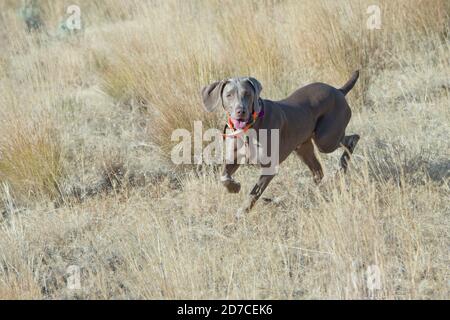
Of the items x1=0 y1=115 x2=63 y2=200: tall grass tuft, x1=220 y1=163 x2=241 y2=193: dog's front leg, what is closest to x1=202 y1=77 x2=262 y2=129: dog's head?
x1=220 y1=163 x2=241 y2=193: dog's front leg

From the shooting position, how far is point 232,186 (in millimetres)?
4406

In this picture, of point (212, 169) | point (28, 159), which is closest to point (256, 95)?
point (212, 169)

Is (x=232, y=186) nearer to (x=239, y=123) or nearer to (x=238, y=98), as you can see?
(x=239, y=123)

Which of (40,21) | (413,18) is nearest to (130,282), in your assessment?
(413,18)

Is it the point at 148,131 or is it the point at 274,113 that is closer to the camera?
the point at 274,113

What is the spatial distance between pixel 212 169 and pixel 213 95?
81 cm

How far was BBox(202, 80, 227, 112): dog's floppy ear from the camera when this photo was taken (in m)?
4.39

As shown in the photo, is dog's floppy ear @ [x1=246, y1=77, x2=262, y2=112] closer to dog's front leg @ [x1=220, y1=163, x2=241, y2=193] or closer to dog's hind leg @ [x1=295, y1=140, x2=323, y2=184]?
dog's front leg @ [x1=220, y1=163, x2=241, y2=193]

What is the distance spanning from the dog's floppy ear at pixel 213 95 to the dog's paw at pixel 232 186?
490 mm

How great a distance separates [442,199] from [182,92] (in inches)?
91.2

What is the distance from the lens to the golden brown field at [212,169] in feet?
11.7

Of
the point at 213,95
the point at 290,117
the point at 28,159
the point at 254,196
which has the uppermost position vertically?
the point at 213,95

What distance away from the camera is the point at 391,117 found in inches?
230

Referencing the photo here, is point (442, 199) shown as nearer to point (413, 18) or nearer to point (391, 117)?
point (391, 117)
